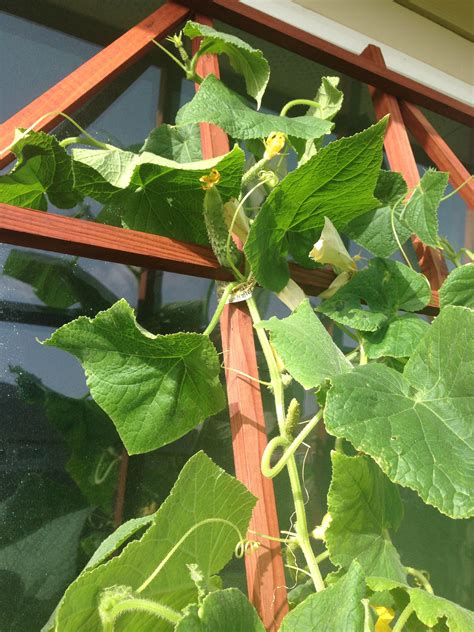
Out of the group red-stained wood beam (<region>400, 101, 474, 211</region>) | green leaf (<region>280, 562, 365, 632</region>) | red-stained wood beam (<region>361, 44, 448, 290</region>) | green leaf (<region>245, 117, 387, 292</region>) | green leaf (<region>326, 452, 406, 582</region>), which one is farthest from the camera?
red-stained wood beam (<region>400, 101, 474, 211</region>)

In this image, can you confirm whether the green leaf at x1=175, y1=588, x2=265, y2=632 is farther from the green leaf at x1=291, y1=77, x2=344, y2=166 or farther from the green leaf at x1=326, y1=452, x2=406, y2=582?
the green leaf at x1=291, y1=77, x2=344, y2=166

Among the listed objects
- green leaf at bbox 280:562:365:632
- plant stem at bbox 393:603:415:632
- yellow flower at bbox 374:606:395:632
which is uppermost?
green leaf at bbox 280:562:365:632

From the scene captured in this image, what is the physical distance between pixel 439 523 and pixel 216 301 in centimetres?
40

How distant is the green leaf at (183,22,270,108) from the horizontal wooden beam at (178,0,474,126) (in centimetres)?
14

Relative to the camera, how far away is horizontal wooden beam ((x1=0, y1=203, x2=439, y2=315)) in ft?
1.65

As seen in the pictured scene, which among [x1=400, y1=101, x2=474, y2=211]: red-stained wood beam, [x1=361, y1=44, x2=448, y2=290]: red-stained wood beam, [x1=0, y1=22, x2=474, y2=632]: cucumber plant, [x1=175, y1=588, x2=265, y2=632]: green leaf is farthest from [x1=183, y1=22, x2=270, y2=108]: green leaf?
[x1=175, y1=588, x2=265, y2=632]: green leaf

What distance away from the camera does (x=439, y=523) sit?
0.76m

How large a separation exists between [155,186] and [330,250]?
7.6 inches

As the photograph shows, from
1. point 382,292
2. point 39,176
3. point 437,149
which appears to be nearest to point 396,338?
point 382,292

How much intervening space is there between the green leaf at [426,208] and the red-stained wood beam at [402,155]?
0.44 feet

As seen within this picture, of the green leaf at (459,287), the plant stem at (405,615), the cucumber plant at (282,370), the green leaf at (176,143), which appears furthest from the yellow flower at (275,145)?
the plant stem at (405,615)

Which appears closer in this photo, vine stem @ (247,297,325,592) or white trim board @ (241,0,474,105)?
vine stem @ (247,297,325,592)

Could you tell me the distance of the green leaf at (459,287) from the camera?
0.61m

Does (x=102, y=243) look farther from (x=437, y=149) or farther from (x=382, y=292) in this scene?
(x=437, y=149)
